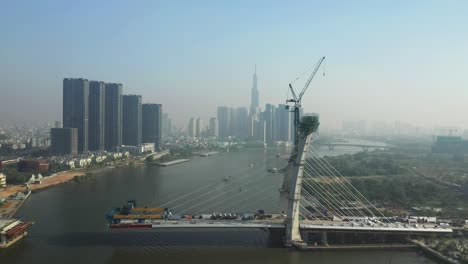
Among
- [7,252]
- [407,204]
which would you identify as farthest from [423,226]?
[7,252]

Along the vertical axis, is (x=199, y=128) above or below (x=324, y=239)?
above

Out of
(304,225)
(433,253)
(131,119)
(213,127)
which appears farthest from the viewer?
(213,127)

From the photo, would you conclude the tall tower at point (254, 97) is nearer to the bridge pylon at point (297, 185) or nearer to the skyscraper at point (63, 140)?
the skyscraper at point (63, 140)

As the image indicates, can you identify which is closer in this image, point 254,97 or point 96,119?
point 96,119

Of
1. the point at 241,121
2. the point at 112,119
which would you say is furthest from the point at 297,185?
the point at 241,121

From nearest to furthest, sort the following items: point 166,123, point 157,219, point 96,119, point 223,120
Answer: point 157,219 → point 96,119 → point 223,120 → point 166,123

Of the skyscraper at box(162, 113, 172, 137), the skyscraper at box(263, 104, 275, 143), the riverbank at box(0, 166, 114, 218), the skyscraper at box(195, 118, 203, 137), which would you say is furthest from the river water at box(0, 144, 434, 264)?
the skyscraper at box(162, 113, 172, 137)

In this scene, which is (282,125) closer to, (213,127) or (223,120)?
(213,127)
